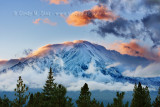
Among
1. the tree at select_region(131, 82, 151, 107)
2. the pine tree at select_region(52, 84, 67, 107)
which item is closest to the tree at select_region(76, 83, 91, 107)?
the tree at select_region(131, 82, 151, 107)

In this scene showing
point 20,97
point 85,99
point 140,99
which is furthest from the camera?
point 85,99

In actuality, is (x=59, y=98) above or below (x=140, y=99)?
above

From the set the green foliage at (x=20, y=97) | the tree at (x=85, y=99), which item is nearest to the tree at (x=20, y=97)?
the green foliage at (x=20, y=97)

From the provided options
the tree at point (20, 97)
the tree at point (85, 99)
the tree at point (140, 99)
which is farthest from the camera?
the tree at point (85, 99)

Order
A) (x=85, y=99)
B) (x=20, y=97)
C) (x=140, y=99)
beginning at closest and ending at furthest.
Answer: (x=20, y=97) → (x=140, y=99) → (x=85, y=99)

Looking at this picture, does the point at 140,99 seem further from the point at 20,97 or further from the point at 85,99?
the point at 20,97

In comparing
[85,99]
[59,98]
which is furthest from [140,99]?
[59,98]

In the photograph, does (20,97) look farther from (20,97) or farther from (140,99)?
(140,99)

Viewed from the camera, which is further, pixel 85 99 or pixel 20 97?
pixel 85 99

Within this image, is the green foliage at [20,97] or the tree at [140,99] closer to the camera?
the green foliage at [20,97]

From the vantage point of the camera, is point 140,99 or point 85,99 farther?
point 85,99

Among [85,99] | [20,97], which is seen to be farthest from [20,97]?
[85,99]

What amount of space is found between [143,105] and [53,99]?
21.5m

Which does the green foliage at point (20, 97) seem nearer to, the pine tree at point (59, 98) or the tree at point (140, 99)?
the pine tree at point (59, 98)
